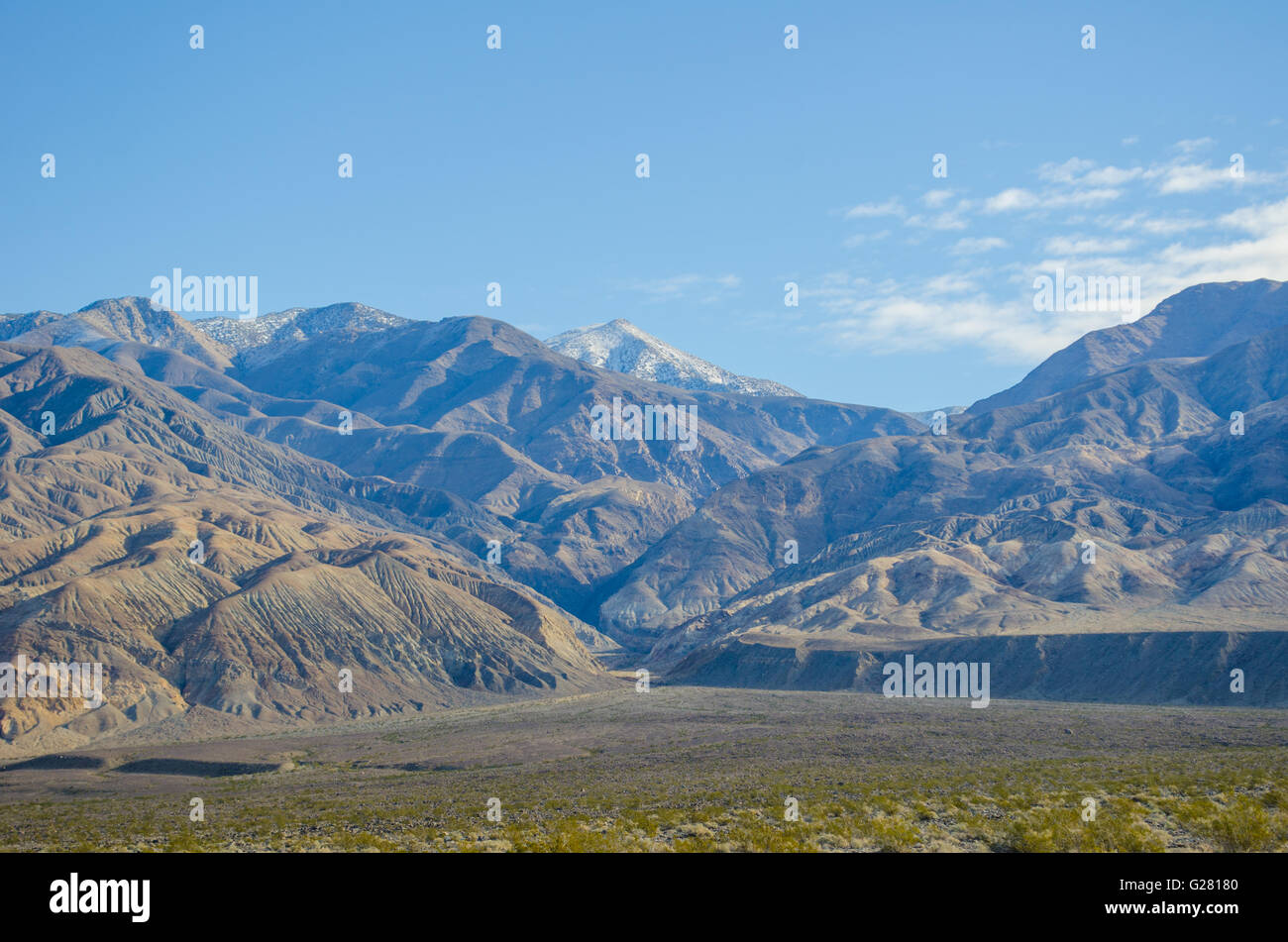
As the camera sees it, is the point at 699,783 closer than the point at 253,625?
Yes

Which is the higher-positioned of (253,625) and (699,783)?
(253,625)

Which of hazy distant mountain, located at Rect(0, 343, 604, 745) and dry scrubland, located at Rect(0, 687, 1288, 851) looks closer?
dry scrubland, located at Rect(0, 687, 1288, 851)

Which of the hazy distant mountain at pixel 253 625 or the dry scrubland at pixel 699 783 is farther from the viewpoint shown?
the hazy distant mountain at pixel 253 625

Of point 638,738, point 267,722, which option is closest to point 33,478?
point 267,722
